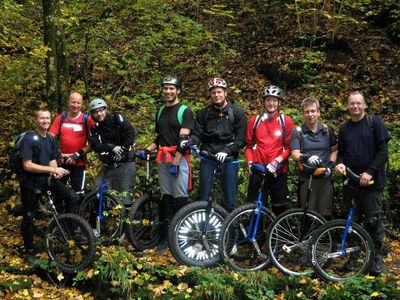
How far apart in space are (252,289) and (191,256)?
1094 mm

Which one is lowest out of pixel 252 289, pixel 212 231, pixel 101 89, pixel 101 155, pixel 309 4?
pixel 252 289

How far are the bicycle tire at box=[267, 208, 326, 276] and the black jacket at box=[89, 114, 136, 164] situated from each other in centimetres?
265

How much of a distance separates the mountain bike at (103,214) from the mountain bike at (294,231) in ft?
8.28

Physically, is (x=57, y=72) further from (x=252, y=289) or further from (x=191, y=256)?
(x=252, y=289)

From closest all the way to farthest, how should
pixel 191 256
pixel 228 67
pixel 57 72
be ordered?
pixel 191 256 < pixel 57 72 < pixel 228 67

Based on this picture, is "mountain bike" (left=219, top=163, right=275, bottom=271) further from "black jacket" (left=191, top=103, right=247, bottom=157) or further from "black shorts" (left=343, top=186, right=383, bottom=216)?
"black shorts" (left=343, top=186, right=383, bottom=216)

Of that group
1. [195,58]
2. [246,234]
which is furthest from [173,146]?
[195,58]

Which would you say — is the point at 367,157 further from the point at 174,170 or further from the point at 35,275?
the point at 35,275

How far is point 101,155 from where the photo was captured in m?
7.30

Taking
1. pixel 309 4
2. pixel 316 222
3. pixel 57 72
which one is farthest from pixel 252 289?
pixel 309 4

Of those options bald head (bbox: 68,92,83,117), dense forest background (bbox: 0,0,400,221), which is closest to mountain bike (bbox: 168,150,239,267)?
bald head (bbox: 68,92,83,117)

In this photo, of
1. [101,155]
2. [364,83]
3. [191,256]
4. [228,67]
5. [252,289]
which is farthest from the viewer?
[228,67]

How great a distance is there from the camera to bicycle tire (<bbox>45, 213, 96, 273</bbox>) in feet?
22.7

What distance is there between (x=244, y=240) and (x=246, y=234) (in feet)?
0.36
